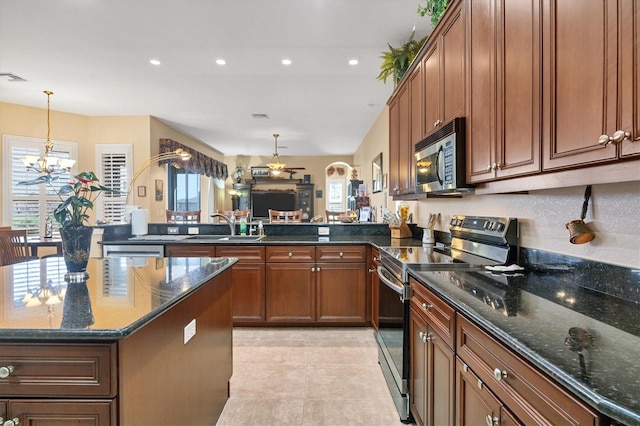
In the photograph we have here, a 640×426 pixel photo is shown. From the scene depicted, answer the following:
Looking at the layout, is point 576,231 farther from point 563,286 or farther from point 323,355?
point 323,355

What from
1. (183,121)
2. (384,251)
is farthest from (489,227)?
(183,121)

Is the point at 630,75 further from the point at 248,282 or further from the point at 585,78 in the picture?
the point at 248,282

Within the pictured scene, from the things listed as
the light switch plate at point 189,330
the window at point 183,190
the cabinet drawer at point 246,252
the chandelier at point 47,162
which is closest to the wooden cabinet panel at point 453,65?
the light switch plate at point 189,330

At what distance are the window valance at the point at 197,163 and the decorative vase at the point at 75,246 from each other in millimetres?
4347

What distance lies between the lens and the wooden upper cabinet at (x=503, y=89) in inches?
49.5

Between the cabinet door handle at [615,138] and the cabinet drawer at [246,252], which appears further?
the cabinet drawer at [246,252]

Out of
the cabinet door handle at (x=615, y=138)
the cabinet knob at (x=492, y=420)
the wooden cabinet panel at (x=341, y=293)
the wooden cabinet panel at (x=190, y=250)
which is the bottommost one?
the wooden cabinet panel at (x=341, y=293)

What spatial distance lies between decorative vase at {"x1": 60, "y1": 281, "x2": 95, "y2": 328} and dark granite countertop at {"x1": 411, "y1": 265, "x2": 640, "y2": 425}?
4.06 ft

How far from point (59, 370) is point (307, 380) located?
1.83m

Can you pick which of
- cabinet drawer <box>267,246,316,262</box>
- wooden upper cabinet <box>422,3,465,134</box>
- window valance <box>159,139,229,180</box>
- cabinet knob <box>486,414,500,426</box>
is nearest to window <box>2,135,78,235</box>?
window valance <box>159,139,229,180</box>

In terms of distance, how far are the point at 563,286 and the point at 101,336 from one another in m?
1.71

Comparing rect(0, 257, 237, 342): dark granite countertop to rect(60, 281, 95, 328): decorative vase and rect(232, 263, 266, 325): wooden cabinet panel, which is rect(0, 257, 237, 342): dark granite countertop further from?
rect(232, 263, 266, 325): wooden cabinet panel

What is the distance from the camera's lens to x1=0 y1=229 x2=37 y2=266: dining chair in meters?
4.04

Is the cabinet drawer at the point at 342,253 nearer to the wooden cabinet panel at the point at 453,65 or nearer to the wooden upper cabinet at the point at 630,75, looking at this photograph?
the wooden cabinet panel at the point at 453,65
